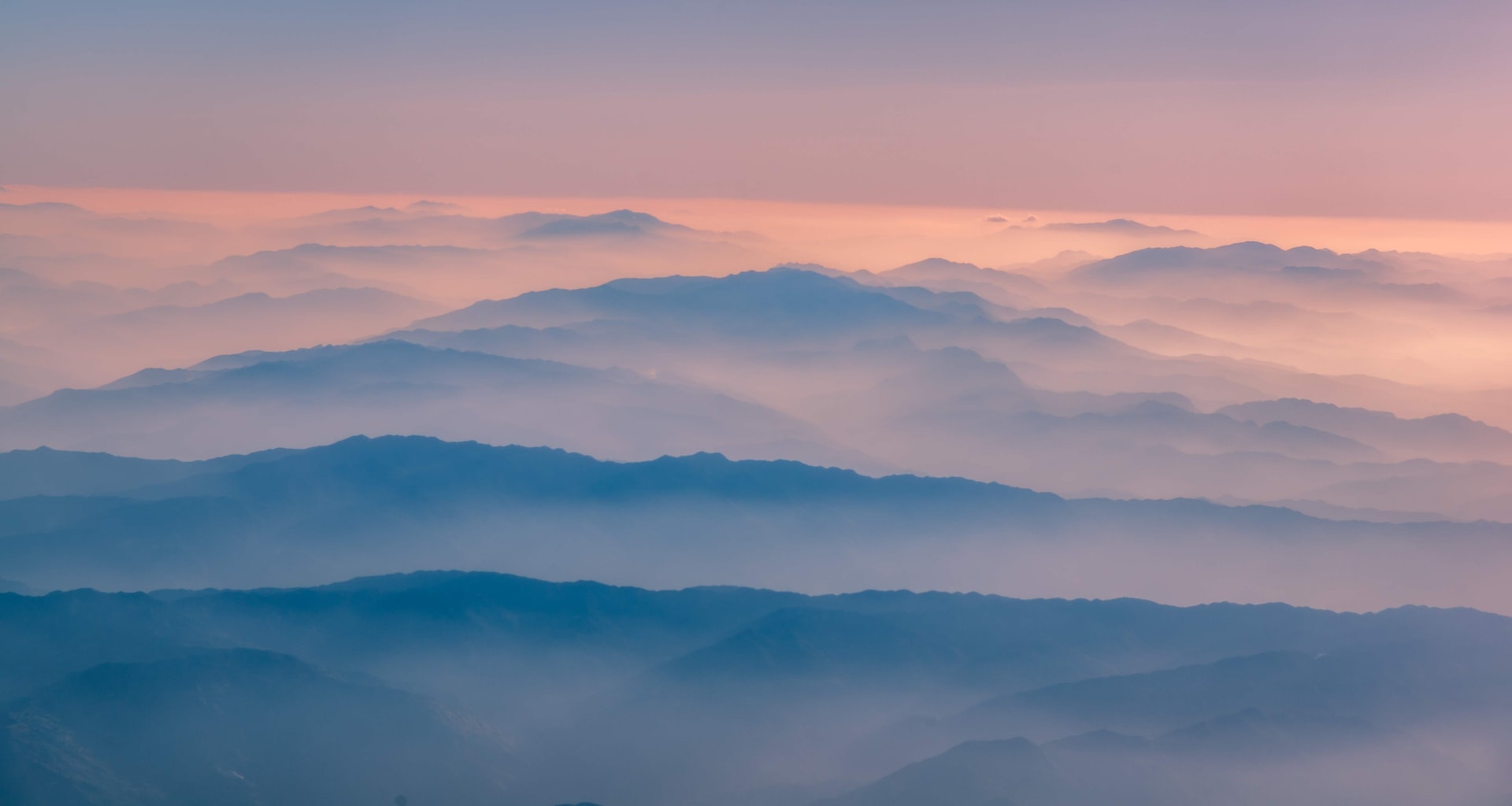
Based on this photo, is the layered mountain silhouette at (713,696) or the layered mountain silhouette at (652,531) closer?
the layered mountain silhouette at (713,696)

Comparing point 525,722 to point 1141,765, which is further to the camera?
point 525,722

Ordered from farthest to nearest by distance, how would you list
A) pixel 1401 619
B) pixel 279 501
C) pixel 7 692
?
pixel 279 501 < pixel 1401 619 < pixel 7 692

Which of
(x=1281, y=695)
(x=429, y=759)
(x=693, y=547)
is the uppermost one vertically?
(x=693, y=547)

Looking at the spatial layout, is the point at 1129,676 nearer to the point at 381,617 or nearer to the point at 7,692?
the point at 381,617

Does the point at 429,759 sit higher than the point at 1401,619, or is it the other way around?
the point at 1401,619

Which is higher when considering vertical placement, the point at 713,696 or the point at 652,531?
the point at 652,531

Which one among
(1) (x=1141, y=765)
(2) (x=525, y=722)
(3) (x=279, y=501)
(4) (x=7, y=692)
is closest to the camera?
(1) (x=1141, y=765)

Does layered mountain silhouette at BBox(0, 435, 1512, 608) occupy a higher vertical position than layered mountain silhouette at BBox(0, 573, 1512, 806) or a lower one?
higher

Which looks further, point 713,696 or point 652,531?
point 652,531

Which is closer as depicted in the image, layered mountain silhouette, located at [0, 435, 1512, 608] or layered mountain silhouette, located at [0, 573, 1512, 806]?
layered mountain silhouette, located at [0, 573, 1512, 806]

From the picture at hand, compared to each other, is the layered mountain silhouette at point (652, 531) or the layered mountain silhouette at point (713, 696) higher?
the layered mountain silhouette at point (652, 531)

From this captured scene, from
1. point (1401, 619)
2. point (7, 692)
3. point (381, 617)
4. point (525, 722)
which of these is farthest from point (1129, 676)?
point (7, 692)
